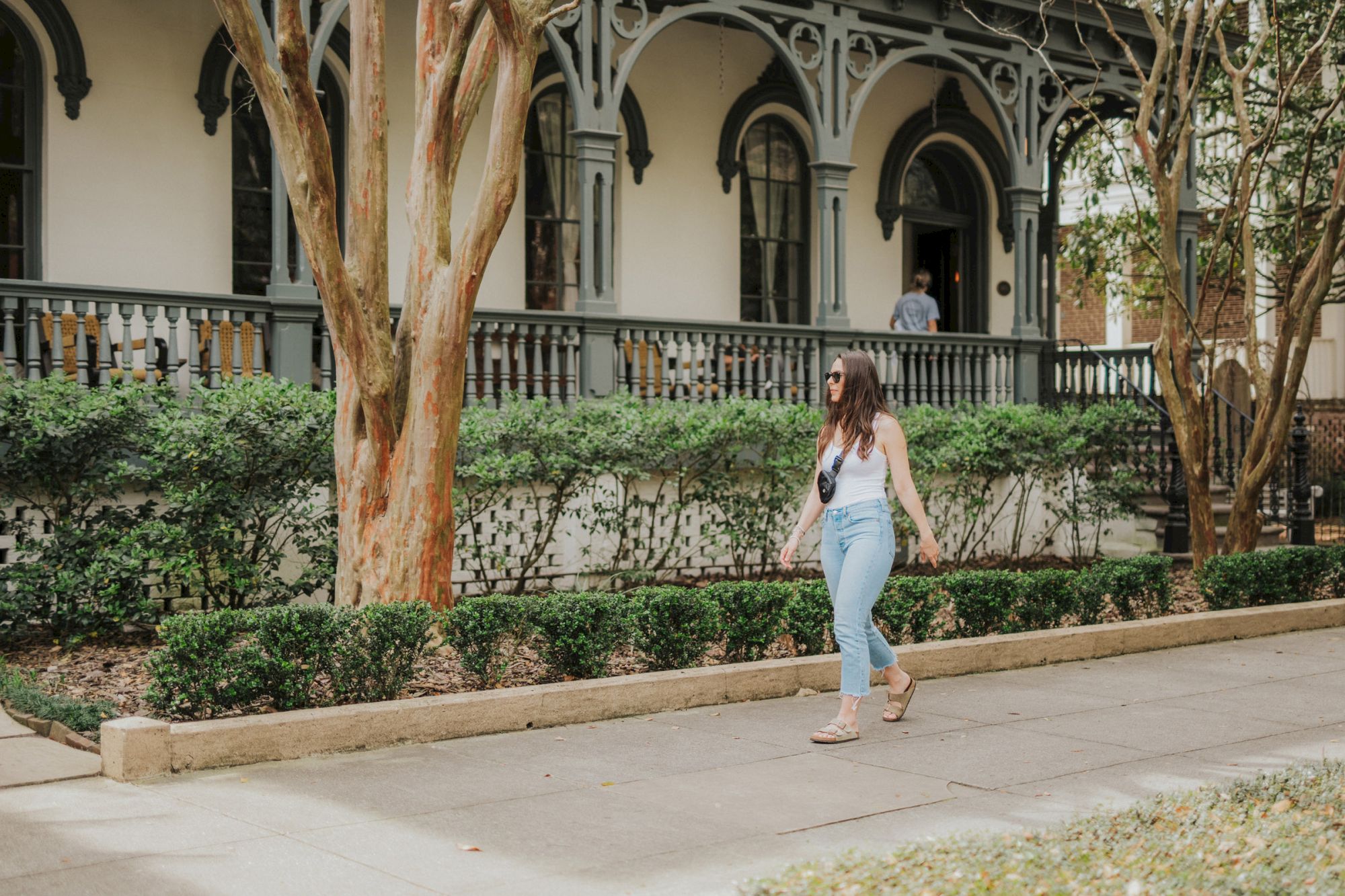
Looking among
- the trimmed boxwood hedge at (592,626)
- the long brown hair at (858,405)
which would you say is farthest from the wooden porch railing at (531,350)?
the long brown hair at (858,405)

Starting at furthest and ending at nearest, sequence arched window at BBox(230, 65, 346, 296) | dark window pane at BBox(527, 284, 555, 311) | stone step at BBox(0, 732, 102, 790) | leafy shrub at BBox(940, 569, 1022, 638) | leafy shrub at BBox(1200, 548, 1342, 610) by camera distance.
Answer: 1. dark window pane at BBox(527, 284, 555, 311)
2. arched window at BBox(230, 65, 346, 296)
3. leafy shrub at BBox(1200, 548, 1342, 610)
4. leafy shrub at BBox(940, 569, 1022, 638)
5. stone step at BBox(0, 732, 102, 790)

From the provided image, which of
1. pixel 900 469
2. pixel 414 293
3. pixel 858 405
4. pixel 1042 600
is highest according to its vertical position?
pixel 414 293

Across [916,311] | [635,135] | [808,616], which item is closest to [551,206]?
[635,135]

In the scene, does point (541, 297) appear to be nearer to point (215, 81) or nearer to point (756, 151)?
point (756, 151)

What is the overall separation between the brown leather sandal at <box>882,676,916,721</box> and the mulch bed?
1.46 metres

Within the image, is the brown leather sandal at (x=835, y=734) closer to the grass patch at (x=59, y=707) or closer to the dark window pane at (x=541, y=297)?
the grass patch at (x=59, y=707)

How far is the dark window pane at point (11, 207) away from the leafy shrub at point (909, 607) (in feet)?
27.2

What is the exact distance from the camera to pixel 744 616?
8328mm

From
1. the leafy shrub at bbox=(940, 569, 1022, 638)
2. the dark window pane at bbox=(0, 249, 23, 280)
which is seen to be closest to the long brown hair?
the leafy shrub at bbox=(940, 569, 1022, 638)

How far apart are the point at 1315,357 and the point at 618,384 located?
15668mm

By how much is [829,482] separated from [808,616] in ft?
5.87

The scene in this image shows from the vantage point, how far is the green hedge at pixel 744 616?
298 inches

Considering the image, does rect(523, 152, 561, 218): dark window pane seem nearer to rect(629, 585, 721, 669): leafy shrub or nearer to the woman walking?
rect(629, 585, 721, 669): leafy shrub

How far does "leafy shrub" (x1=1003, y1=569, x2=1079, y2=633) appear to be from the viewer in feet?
31.7
